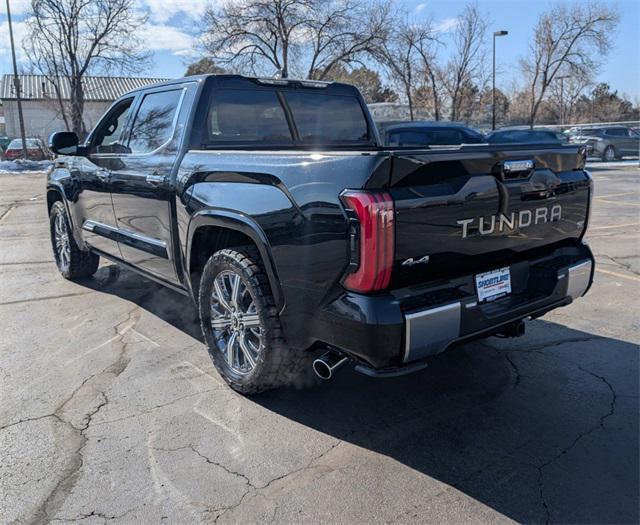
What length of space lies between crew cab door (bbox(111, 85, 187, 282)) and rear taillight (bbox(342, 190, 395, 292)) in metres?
1.82

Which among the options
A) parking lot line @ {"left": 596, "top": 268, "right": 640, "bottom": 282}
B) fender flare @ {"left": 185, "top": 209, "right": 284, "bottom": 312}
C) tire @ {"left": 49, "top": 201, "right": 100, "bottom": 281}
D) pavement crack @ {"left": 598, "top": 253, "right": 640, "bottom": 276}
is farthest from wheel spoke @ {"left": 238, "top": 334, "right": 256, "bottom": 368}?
pavement crack @ {"left": 598, "top": 253, "right": 640, "bottom": 276}

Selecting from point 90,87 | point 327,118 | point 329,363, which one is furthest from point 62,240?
point 90,87

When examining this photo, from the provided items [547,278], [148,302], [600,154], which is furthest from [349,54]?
[547,278]

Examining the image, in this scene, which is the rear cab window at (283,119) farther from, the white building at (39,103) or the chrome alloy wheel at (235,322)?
the white building at (39,103)

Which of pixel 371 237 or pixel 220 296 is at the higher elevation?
pixel 371 237

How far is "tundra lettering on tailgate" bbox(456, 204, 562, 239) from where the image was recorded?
2949 millimetres

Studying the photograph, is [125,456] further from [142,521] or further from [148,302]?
[148,302]

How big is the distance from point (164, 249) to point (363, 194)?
7.08 ft

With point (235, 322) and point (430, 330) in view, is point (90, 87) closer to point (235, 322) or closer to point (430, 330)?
point (235, 322)

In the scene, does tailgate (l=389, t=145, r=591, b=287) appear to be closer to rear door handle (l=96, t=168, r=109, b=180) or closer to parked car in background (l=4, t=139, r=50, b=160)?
rear door handle (l=96, t=168, r=109, b=180)

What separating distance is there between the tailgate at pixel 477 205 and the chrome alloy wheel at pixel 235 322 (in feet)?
3.70

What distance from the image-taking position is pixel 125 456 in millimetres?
3016

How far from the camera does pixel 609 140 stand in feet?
82.0

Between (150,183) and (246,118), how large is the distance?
874mm
